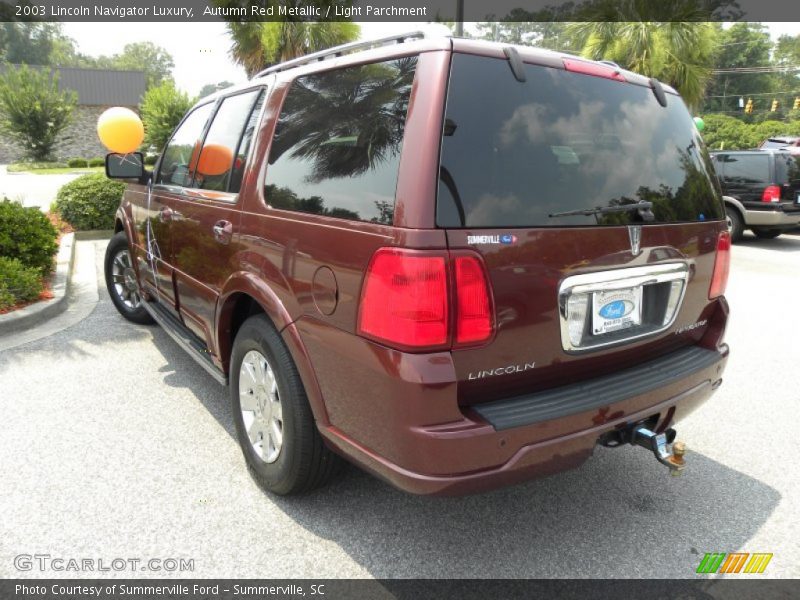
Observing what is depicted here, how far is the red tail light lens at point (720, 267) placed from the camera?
2627 mm

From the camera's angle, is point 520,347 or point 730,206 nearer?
point 520,347

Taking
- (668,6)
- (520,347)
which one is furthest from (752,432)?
(668,6)

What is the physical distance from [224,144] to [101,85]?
4456 centimetres

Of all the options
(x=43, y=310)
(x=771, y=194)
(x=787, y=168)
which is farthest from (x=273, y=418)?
(x=787, y=168)

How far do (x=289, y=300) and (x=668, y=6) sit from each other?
62.3 feet

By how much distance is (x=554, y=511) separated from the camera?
104 inches

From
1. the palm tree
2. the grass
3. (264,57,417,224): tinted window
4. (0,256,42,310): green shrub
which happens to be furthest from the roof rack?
the grass

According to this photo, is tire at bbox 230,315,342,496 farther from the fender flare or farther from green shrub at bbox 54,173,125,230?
green shrub at bbox 54,173,125,230

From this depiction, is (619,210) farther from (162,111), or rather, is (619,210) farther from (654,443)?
(162,111)

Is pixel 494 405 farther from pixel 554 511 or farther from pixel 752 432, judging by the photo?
pixel 752 432

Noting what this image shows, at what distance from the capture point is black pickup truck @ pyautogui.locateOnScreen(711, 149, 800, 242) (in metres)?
10.8

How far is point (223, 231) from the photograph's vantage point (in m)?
2.82

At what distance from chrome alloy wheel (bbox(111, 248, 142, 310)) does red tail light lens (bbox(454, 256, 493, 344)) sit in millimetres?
4148

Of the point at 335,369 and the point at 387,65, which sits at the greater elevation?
the point at 387,65
